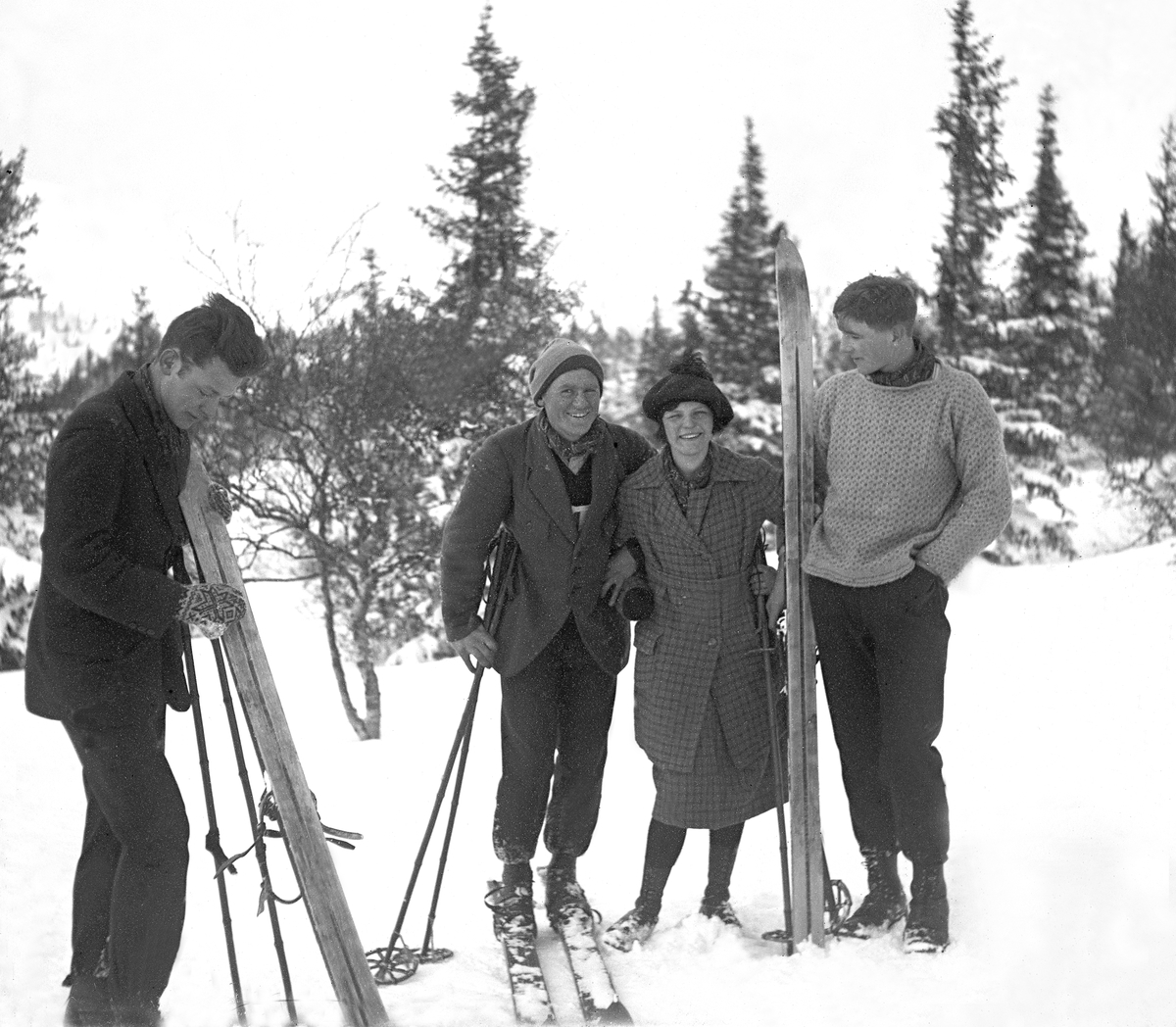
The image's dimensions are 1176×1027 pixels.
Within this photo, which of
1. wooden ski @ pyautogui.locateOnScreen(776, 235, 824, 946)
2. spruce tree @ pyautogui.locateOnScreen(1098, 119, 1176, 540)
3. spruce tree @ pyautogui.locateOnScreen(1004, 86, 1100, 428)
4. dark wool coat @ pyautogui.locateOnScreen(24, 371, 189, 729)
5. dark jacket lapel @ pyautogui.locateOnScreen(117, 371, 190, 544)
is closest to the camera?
dark wool coat @ pyautogui.locateOnScreen(24, 371, 189, 729)

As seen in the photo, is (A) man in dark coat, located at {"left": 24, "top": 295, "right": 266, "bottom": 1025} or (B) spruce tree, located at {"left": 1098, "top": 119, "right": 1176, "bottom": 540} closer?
(A) man in dark coat, located at {"left": 24, "top": 295, "right": 266, "bottom": 1025}

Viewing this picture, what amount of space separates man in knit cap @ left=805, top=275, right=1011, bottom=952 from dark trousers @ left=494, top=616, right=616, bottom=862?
0.72m

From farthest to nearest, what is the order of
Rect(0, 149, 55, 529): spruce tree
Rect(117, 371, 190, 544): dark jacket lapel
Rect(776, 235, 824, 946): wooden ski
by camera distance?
1. Rect(0, 149, 55, 529): spruce tree
2. Rect(776, 235, 824, 946): wooden ski
3. Rect(117, 371, 190, 544): dark jacket lapel

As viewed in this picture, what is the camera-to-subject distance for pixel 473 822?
5.27 metres

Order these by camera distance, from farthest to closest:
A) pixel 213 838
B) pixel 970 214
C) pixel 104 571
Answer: pixel 970 214 < pixel 213 838 < pixel 104 571

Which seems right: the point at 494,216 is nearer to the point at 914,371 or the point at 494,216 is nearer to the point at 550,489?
the point at 550,489

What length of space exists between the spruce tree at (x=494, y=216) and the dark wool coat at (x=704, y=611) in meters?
8.98

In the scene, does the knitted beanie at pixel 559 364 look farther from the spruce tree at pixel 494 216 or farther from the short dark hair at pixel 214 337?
the spruce tree at pixel 494 216

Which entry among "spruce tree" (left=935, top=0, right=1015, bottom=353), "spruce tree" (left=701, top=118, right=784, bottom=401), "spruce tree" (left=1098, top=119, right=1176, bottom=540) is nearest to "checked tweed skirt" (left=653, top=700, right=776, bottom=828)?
"spruce tree" (left=1098, top=119, right=1176, bottom=540)

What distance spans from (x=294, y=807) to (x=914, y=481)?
5.94 ft

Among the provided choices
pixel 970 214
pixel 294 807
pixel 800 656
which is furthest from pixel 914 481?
pixel 970 214

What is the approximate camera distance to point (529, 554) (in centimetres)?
335

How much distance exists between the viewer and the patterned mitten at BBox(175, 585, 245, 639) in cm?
256

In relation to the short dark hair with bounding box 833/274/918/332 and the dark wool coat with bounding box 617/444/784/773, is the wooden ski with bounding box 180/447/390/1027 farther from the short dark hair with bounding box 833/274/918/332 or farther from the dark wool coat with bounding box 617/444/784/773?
the short dark hair with bounding box 833/274/918/332
